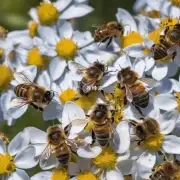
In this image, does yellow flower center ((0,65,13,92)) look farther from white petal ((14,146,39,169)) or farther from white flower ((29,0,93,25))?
white petal ((14,146,39,169))

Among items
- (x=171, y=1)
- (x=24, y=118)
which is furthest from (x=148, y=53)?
(x=24, y=118)

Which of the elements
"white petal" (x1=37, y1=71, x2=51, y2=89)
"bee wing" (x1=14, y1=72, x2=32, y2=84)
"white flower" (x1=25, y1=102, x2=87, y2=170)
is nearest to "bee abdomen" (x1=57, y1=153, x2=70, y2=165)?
"white flower" (x1=25, y1=102, x2=87, y2=170)

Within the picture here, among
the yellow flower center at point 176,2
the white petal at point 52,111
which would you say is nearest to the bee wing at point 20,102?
the white petal at point 52,111

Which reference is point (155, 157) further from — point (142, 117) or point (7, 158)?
point (7, 158)

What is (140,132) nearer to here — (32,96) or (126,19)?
(32,96)

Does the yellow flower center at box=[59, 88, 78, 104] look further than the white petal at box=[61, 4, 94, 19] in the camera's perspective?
No

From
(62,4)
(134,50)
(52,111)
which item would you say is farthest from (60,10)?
(52,111)

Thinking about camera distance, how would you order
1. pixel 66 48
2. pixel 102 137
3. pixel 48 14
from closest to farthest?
pixel 102 137 → pixel 66 48 → pixel 48 14
